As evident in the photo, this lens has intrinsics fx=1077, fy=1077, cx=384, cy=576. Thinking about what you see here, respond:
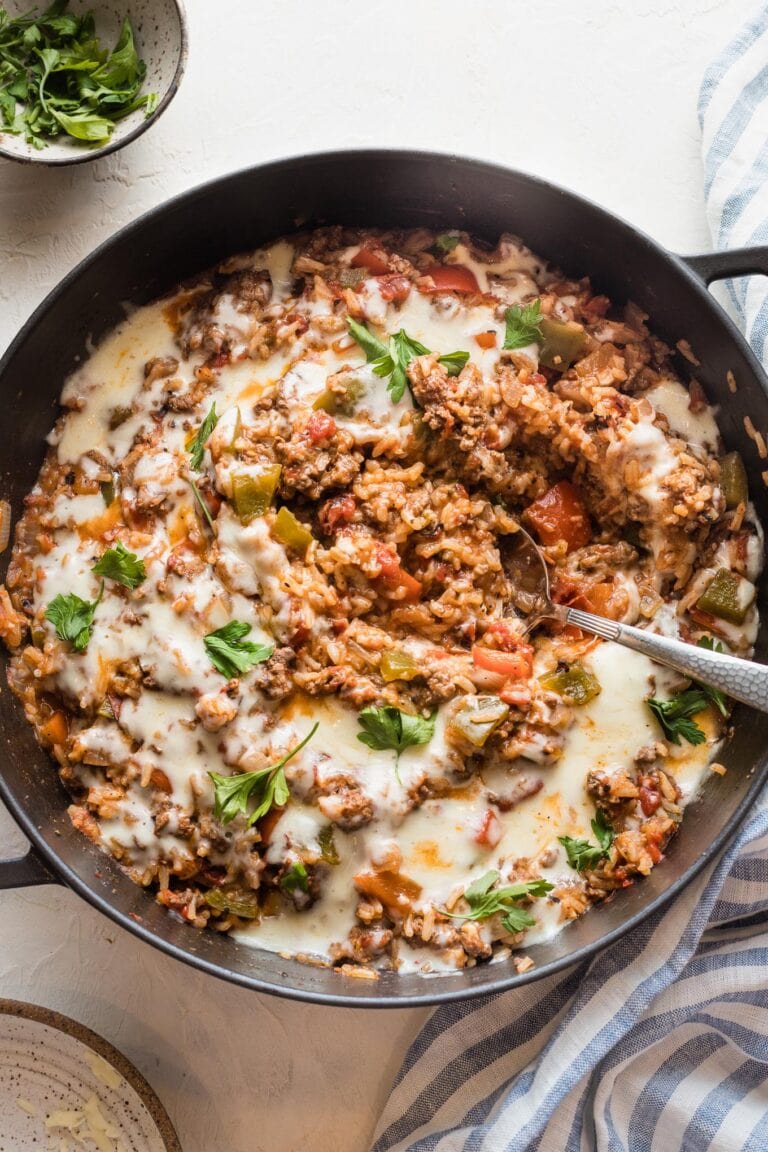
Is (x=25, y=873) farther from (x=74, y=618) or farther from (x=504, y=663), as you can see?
(x=504, y=663)

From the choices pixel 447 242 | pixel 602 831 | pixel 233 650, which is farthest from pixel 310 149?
pixel 602 831

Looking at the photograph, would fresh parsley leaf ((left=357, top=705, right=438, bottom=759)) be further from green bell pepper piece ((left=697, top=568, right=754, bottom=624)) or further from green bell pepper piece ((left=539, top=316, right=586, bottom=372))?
green bell pepper piece ((left=539, top=316, right=586, bottom=372))

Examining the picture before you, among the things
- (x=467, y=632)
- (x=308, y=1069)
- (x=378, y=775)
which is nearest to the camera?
(x=378, y=775)

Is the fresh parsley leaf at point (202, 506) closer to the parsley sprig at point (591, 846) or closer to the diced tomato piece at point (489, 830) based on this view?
the diced tomato piece at point (489, 830)

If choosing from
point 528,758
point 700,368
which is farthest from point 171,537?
point 700,368

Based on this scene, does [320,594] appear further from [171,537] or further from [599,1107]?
[599,1107]

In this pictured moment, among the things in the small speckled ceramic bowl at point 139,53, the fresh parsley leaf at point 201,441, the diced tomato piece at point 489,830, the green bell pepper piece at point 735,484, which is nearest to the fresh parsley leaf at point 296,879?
the diced tomato piece at point 489,830
